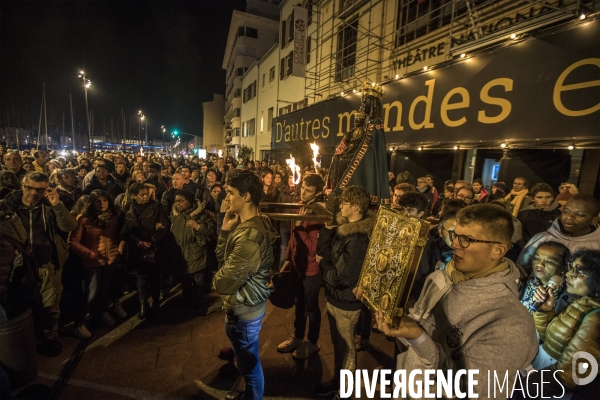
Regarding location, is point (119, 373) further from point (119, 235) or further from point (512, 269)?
point (512, 269)

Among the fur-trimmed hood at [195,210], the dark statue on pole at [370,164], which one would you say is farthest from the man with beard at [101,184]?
the dark statue on pole at [370,164]

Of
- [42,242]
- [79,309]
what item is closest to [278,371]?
[79,309]

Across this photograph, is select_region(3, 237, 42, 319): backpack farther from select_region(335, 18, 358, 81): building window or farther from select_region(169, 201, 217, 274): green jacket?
select_region(335, 18, 358, 81): building window

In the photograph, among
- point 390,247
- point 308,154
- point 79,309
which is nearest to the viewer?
point 390,247

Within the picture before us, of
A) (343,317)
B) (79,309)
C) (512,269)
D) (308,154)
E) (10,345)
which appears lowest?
(79,309)

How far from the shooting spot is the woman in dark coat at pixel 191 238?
432 centimetres

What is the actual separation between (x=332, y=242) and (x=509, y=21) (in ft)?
25.3

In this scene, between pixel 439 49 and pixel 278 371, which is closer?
pixel 278 371

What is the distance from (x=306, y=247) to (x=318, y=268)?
1.00ft

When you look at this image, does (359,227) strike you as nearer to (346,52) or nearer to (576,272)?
(576,272)

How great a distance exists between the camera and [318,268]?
350 cm

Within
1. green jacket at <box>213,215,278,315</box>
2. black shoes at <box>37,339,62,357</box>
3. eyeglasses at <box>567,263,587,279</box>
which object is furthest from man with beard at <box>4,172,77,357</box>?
eyeglasses at <box>567,263,587,279</box>

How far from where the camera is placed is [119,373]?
3.17 meters

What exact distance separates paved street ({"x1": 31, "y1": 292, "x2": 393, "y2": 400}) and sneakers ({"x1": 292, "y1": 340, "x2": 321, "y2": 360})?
66 millimetres
